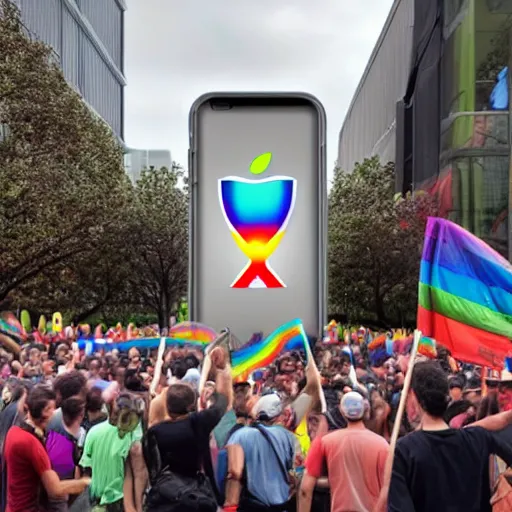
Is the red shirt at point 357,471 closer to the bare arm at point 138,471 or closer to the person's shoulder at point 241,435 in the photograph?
the person's shoulder at point 241,435

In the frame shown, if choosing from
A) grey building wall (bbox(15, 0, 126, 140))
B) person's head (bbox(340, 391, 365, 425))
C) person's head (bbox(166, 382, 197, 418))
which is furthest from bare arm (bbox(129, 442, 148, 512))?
grey building wall (bbox(15, 0, 126, 140))

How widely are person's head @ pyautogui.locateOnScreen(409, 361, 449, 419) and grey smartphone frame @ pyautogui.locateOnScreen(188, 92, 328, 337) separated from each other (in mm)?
6308

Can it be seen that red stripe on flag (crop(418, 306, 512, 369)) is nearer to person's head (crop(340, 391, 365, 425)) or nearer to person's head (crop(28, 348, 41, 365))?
person's head (crop(340, 391, 365, 425))

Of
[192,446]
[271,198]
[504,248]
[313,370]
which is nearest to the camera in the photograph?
[192,446]

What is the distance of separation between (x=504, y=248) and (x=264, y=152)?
23.4m

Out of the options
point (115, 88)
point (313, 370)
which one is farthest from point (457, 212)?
point (115, 88)

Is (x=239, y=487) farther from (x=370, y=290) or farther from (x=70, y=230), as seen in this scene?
(x=370, y=290)

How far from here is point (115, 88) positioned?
97500mm

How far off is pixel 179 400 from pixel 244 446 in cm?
86

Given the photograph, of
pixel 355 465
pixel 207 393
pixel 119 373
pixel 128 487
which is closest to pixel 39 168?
pixel 119 373

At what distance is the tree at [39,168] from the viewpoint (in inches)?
1049

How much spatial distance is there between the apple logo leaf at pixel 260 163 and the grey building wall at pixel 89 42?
143ft

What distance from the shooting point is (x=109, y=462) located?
6.60 metres

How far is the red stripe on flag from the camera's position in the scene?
5.93 meters
